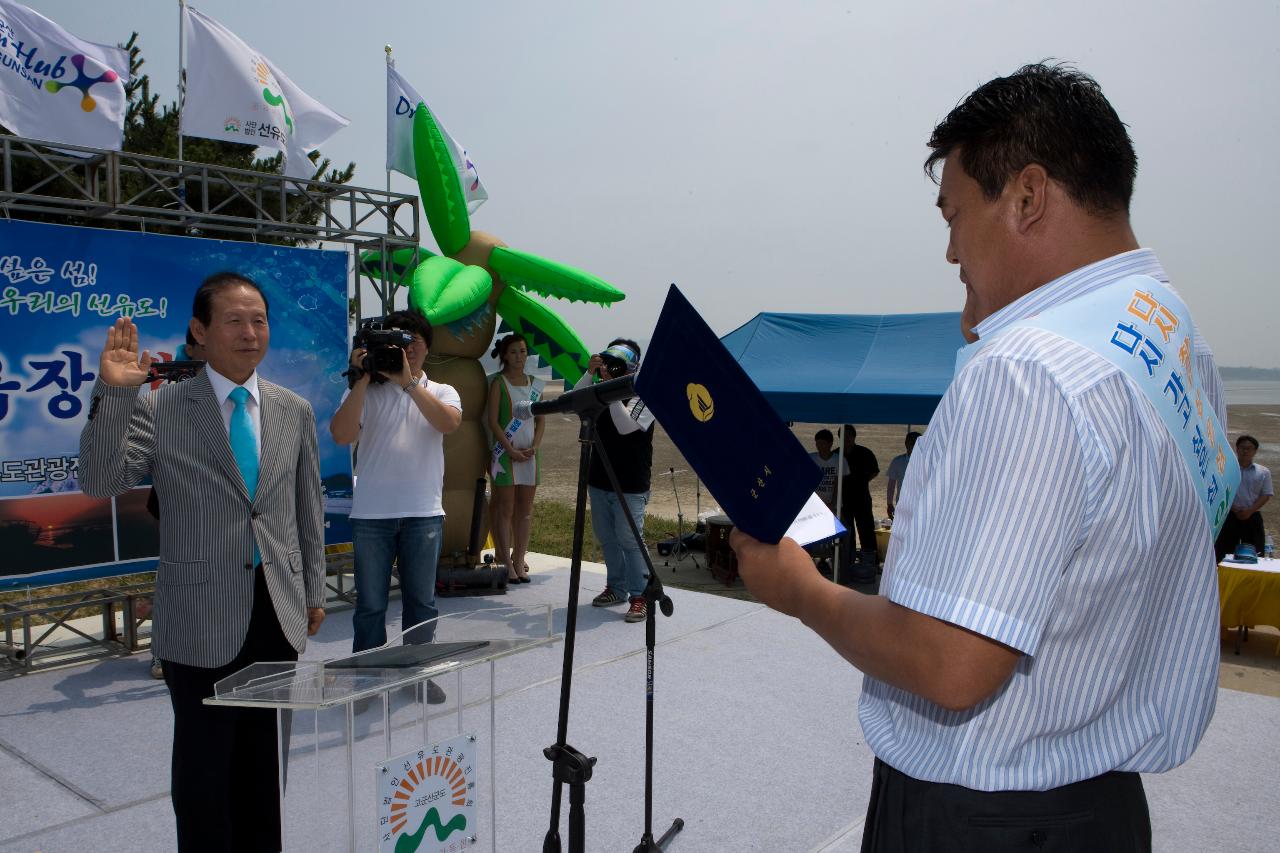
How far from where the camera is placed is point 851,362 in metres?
8.38

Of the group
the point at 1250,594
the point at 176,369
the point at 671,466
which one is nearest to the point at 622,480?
the point at 176,369

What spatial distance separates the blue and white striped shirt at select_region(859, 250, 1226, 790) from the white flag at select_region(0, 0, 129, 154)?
6147 millimetres

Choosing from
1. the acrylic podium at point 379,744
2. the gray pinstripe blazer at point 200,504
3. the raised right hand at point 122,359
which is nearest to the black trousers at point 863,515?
the gray pinstripe blazer at point 200,504

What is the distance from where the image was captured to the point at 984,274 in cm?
119

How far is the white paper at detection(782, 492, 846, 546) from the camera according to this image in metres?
1.39

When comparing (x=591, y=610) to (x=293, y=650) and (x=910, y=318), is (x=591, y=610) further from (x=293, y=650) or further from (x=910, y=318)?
(x=910, y=318)

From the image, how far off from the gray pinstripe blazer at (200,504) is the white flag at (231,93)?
4.59 meters

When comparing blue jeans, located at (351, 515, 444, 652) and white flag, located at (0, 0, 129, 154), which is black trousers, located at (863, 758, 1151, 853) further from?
white flag, located at (0, 0, 129, 154)

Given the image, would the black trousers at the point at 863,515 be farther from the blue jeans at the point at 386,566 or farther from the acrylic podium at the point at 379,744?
the acrylic podium at the point at 379,744

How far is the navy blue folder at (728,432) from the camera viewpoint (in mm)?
1256

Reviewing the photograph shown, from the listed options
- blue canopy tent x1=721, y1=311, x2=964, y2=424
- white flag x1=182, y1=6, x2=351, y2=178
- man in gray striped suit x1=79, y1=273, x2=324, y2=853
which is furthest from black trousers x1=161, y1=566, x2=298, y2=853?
blue canopy tent x1=721, y1=311, x2=964, y2=424

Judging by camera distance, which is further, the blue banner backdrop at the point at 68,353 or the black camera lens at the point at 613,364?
the black camera lens at the point at 613,364

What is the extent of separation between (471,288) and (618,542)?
7.12 feet

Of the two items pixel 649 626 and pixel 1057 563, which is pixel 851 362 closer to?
pixel 649 626
